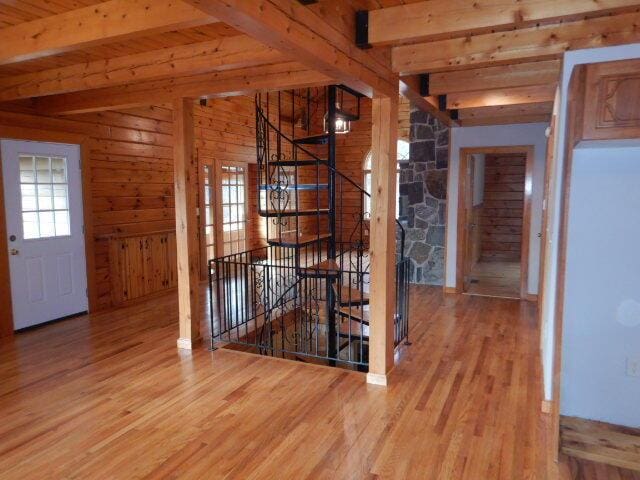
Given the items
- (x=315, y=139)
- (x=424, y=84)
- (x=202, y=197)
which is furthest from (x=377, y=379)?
(x=202, y=197)

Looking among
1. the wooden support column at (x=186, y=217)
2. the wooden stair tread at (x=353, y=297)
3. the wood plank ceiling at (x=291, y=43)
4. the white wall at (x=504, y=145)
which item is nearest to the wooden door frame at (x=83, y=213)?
the wood plank ceiling at (x=291, y=43)

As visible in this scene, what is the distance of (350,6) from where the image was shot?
2562 millimetres

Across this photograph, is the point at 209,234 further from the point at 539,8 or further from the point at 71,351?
the point at 539,8

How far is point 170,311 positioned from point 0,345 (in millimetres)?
1655

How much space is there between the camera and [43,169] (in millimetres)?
4816

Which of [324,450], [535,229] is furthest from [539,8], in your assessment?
[535,229]

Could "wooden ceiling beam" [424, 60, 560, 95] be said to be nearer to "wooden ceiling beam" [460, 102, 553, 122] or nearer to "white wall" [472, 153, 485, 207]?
"wooden ceiling beam" [460, 102, 553, 122]

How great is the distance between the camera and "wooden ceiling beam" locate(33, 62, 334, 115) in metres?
3.45

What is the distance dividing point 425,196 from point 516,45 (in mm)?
3809

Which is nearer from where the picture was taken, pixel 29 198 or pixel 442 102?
pixel 29 198

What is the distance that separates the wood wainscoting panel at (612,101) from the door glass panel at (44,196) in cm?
495

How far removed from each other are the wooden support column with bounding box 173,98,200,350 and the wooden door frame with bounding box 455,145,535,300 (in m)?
3.71

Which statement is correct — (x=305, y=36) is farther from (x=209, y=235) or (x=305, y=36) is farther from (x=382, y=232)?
(x=209, y=235)

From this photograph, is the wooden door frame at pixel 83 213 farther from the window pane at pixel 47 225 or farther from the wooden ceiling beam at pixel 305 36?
the wooden ceiling beam at pixel 305 36
